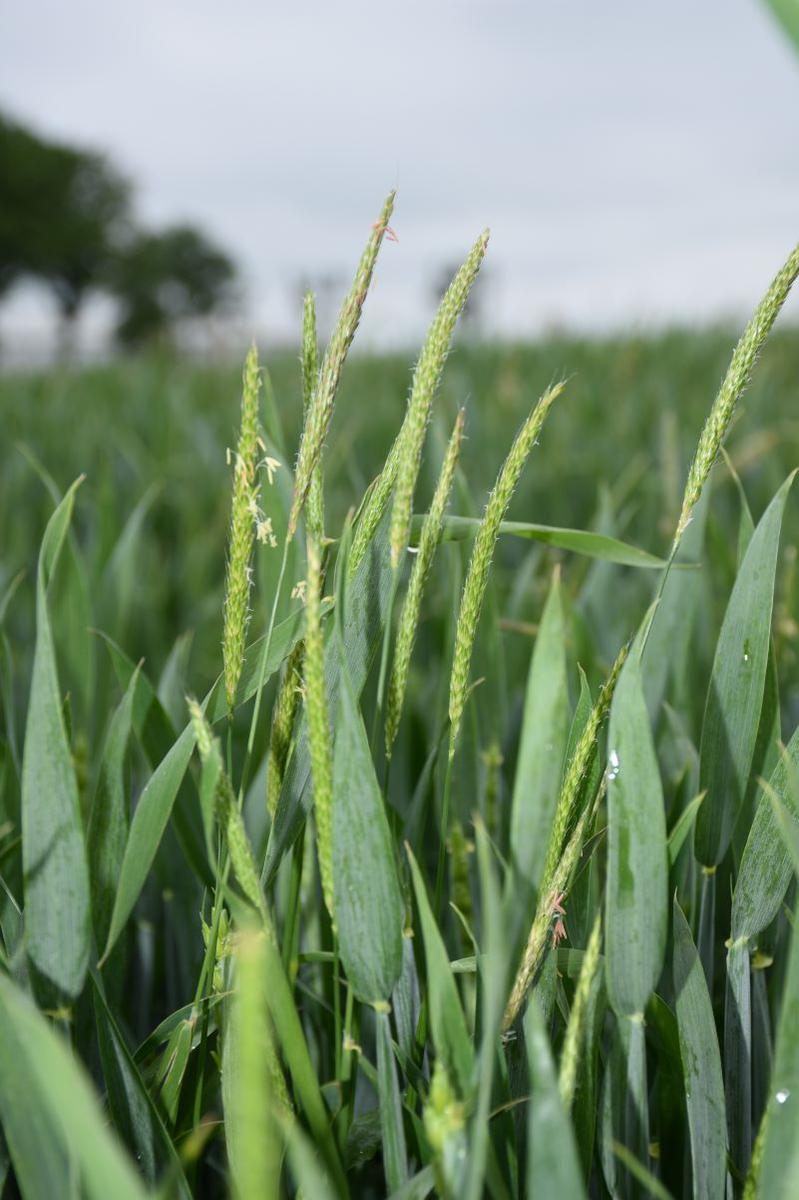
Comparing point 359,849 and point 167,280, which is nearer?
point 359,849

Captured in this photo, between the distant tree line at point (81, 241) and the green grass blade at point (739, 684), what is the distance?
75.7 feet


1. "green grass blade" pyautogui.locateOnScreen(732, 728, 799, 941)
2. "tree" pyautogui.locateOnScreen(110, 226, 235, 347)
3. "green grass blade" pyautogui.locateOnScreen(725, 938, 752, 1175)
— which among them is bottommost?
"green grass blade" pyautogui.locateOnScreen(725, 938, 752, 1175)

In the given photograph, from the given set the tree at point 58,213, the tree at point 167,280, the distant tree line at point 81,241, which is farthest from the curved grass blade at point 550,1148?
the tree at point 167,280

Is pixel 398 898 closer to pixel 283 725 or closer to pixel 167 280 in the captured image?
pixel 283 725

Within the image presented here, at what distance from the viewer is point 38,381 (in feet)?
13.7

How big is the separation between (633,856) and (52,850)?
9.2 inches

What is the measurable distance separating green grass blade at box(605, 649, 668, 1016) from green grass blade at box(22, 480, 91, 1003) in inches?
8.3

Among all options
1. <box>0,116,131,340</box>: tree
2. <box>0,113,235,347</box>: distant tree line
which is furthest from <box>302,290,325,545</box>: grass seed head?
Result: <box>0,116,131,340</box>: tree

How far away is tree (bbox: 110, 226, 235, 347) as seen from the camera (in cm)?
3189

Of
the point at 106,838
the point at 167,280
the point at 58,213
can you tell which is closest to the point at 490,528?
the point at 106,838

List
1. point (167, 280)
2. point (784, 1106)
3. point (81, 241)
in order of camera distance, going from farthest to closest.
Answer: point (167, 280), point (81, 241), point (784, 1106)

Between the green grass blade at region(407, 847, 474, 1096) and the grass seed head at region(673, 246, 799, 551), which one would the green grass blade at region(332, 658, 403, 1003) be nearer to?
the green grass blade at region(407, 847, 474, 1096)

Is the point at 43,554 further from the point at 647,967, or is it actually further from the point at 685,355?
the point at 685,355

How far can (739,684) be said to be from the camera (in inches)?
20.6
